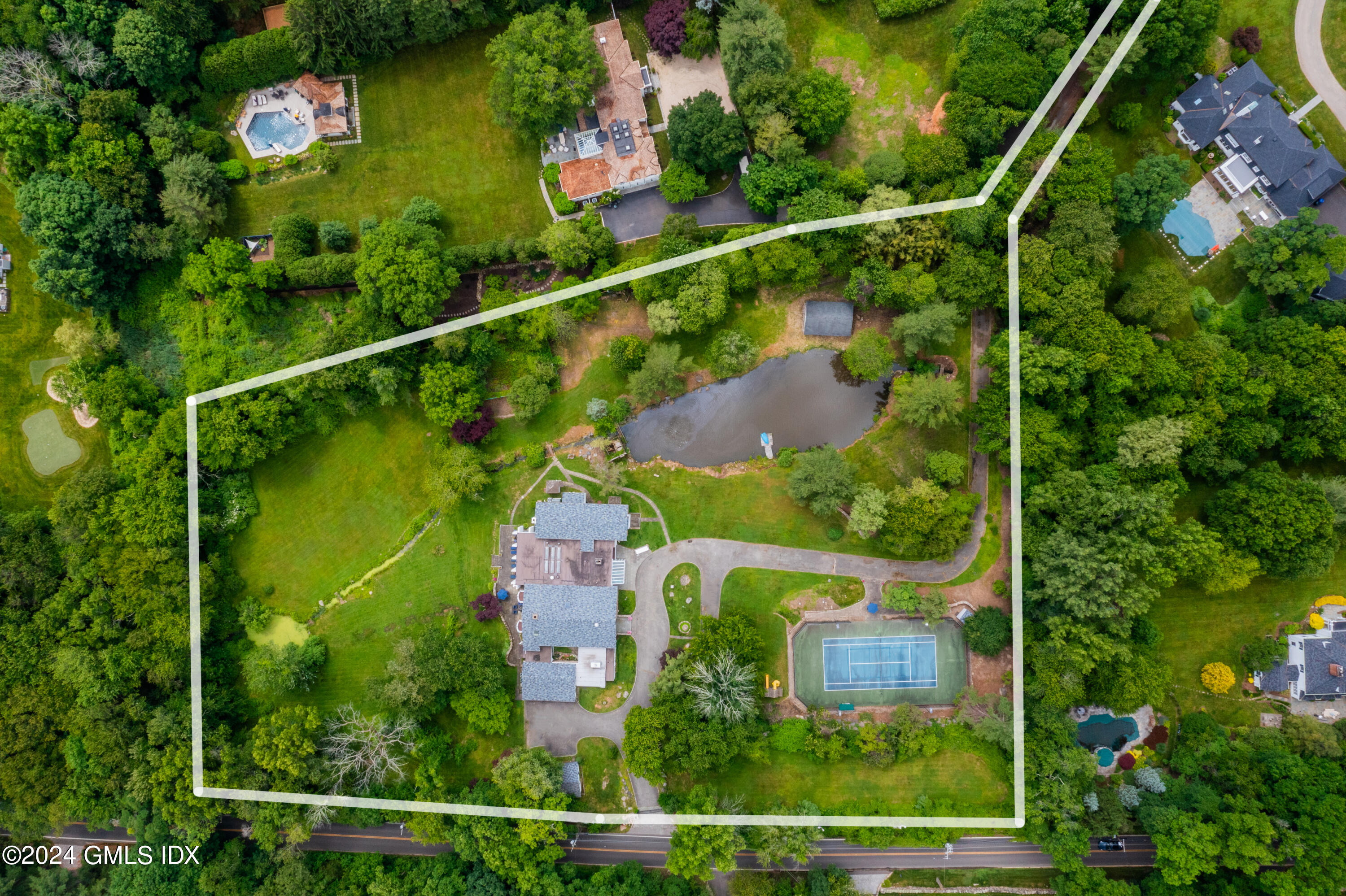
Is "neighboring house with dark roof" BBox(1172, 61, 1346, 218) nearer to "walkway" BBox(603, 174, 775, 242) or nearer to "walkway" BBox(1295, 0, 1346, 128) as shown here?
"walkway" BBox(1295, 0, 1346, 128)

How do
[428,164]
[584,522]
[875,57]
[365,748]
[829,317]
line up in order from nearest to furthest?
1. [365,748]
2. [584,522]
3. [829,317]
4. [875,57]
5. [428,164]

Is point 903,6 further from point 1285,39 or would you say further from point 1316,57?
point 1316,57

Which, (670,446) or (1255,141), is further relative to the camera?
(670,446)

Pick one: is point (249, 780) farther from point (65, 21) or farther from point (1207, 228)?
point (1207, 228)

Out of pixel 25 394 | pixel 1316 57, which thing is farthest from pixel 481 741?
pixel 1316 57

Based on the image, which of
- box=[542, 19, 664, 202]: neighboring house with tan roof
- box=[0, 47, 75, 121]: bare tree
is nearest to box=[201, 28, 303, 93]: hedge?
box=[0, 47, 75, 121]: bare tree
